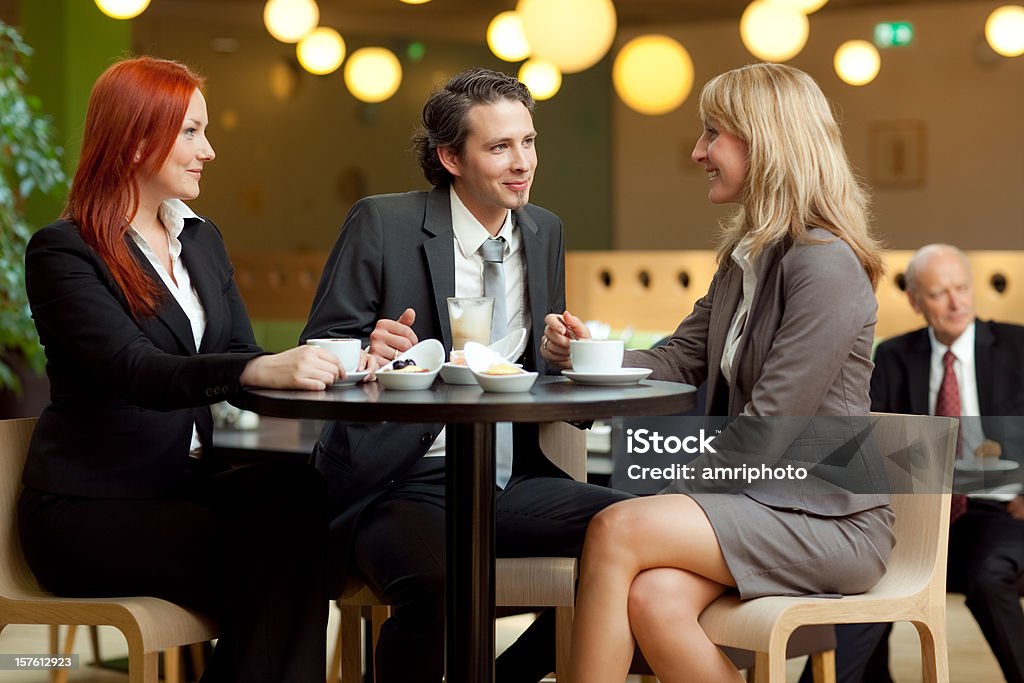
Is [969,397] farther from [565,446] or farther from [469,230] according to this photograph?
[469,230]

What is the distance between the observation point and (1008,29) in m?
6.41

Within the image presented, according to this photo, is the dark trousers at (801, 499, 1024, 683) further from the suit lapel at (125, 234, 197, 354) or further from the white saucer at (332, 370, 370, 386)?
the suit lapel at (125, 234, 197, 354)

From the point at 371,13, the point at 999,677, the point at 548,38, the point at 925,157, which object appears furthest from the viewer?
the point at 371,13

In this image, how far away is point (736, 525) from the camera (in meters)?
2.10

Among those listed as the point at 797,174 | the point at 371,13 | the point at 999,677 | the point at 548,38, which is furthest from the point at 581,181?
the point at 797,174

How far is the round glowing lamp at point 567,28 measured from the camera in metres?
5.58

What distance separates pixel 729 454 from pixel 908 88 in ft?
25.7

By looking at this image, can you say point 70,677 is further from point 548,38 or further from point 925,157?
point 925,157

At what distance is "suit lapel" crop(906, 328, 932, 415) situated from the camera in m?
3.67

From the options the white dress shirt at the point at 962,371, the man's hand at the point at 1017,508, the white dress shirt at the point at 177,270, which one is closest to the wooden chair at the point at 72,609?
the white dress shirt at the point at 177,270

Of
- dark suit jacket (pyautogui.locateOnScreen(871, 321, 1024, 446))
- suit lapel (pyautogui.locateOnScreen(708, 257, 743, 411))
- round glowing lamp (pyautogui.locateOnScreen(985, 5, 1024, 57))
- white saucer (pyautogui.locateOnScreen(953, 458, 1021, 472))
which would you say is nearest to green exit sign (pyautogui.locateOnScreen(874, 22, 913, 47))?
round glowing lamp (pyautogui.locateOnScreen(985, 5, 1024, 57))

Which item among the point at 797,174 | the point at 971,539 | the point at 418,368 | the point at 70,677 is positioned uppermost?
the point at 797,174

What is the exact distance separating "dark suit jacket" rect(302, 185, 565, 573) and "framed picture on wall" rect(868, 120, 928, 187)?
731 cm

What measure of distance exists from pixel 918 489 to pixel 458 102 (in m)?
1.17
